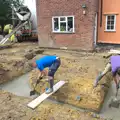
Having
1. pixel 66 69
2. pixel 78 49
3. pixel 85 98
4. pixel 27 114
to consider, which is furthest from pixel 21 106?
pixel 78 49

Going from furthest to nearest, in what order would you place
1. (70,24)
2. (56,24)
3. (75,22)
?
(56,24) < (70,24) < (75,22)

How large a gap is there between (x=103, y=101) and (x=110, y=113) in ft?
2.12

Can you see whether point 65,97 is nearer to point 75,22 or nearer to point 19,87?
point 19,87

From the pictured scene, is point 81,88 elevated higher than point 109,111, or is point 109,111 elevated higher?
point 81,88

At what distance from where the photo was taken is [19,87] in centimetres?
725

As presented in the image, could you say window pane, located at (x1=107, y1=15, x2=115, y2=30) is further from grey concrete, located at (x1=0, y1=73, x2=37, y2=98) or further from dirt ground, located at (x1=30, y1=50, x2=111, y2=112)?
grey concrete, located at (x1=0, y1=73, x2=37, y2=98)

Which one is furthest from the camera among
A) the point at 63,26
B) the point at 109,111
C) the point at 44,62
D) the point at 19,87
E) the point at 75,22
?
the point at 63,26

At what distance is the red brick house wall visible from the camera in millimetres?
11852

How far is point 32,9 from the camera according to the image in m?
19.5

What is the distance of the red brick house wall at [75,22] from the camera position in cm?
1185

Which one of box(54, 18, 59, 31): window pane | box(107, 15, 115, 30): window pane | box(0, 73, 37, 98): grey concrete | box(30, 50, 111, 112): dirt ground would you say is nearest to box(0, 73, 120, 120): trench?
box(0, 73, 37, 98): grey concrete

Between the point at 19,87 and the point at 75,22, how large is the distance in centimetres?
707

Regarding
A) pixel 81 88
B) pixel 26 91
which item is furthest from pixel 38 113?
pixel 26 91

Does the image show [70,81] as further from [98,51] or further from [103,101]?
[98,51]
